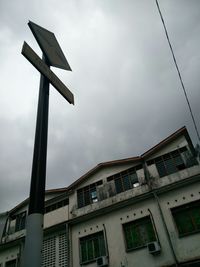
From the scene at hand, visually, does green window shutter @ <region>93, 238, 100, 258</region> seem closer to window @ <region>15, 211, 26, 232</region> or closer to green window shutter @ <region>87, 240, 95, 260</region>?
green window shutter @ <region>87, 240, 95, 260</region>

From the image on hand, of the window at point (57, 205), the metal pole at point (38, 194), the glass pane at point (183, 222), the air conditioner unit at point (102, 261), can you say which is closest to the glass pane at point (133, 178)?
the glass pane at point (183, 222)

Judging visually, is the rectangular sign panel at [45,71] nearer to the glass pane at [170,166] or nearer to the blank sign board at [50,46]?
the blank sign board at [50,46]

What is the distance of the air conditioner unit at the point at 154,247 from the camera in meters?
12.6

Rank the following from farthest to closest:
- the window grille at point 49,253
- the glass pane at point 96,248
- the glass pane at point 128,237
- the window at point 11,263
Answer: the window at point 11,263 < the window grille at point 49,253 < the glass pane at point 96,248 < the glass pane at point 128,237

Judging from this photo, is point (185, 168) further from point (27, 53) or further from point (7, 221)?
point (7, 221)

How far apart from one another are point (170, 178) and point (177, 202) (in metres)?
1.67

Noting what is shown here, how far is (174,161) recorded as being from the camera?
15.6 metres

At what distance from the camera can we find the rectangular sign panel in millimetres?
5707

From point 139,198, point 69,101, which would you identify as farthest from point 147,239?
point 69,101

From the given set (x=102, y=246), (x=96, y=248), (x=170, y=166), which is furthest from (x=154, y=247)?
(x=170, y=166)

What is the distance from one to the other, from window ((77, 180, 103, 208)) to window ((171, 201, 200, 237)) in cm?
613

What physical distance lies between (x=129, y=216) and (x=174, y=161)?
4.71m

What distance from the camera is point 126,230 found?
578 inches

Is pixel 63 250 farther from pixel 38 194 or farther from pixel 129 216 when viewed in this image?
pixel 38 194
